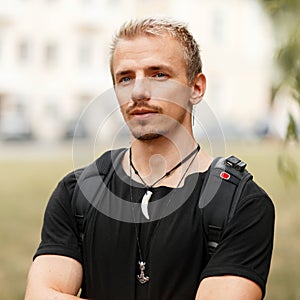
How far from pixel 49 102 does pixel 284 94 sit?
86.8ft

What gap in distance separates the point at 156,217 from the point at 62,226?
241 mm

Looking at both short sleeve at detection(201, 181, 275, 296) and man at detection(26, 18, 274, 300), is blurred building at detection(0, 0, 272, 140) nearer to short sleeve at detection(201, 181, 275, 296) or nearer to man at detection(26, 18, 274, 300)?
man at detection(26, 18, 274, 300)

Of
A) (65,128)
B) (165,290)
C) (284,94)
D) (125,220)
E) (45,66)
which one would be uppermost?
(45,66)

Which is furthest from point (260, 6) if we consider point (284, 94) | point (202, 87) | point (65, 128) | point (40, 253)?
point (65, 128)

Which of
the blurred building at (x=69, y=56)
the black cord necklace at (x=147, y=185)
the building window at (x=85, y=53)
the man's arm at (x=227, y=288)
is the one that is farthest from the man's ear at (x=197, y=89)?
the building window at (x=85, y=53)

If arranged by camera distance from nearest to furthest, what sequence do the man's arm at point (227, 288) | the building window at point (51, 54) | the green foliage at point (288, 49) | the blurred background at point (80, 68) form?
the man's arm at point (227, 288) < the green foliage at point (288, 49) < the blurred background at point (80, 68) < the building window at point (51, 54)

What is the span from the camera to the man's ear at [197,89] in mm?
2277

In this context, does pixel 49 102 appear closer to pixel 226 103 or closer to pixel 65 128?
pixel 65 128

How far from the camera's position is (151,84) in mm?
2176

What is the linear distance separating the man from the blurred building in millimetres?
27093

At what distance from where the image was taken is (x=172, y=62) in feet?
7.23

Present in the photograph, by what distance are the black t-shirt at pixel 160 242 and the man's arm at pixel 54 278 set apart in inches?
0.8

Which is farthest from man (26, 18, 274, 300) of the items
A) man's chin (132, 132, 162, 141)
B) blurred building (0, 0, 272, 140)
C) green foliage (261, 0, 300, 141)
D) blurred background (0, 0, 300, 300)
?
blurred building (0, 0, 272, 140)

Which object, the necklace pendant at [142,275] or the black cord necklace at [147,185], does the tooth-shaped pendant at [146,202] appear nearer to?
the black cord necklace at [147,185]
